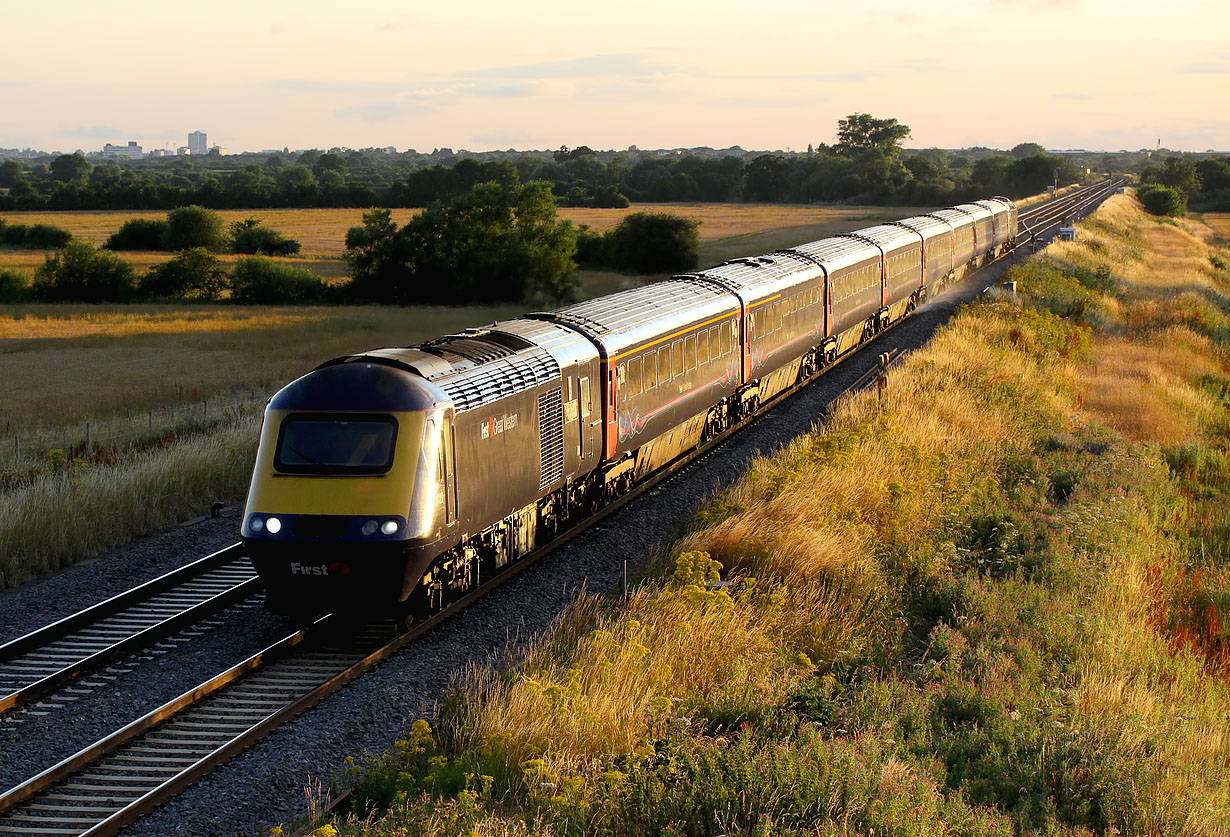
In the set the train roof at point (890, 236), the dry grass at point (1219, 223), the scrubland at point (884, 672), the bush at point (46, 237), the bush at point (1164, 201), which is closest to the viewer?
the scrubland at point (884, 672)

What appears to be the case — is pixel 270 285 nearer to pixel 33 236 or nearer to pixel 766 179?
pixel 33 236

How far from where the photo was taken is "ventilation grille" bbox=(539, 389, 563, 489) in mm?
14125

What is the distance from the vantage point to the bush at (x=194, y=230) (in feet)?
271

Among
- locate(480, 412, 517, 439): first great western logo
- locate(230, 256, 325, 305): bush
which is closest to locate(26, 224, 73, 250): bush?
locate(230, 256, 325, 305): bush

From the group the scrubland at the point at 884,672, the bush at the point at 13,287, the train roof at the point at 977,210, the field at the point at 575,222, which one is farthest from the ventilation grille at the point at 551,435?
the bush at the point at 13,287

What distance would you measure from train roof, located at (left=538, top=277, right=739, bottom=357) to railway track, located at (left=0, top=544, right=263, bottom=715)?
5948mm

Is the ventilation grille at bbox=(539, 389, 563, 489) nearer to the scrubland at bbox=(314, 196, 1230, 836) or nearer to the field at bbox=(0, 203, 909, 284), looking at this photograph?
the scrubland at bbox=(314, 196, 1230, 836)

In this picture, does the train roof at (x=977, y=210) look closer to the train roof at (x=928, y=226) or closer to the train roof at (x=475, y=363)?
the train roof at (x=928, y=226)

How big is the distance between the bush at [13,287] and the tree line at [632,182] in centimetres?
4333

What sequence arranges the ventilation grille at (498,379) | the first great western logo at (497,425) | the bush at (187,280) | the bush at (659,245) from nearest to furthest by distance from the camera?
the ventilation grille at (498,379) → the first great western logo at (497,425) → the bush at (187,280) → the bush at (659,245)

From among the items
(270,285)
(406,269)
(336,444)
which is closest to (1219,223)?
(406,269)

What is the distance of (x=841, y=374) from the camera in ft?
96.8

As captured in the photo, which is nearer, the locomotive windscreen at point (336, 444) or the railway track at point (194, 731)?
the railway track at point (194, 731)

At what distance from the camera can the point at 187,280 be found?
63812 mm
